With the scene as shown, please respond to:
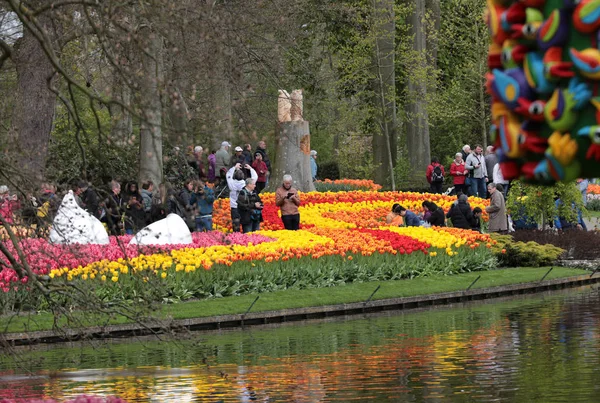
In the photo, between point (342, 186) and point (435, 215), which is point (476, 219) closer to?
point (435, 215)

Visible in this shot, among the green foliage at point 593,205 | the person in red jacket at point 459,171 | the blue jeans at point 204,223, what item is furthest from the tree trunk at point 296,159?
the green foliage at point 593,205

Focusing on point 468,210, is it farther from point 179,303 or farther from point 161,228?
point 179,303

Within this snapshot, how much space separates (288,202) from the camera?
91.1 ft

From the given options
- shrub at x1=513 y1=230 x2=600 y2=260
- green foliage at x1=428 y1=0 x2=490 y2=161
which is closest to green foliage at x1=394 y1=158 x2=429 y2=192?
green foliage at x1=428 y1=0 x2=490 y2=161

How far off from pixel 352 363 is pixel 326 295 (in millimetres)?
6175

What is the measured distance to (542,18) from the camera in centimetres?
403

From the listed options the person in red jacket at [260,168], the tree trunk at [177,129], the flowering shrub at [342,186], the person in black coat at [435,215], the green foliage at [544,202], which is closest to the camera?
the tree trunk at [177,129]

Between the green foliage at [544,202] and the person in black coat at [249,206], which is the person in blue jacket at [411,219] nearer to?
the green foliage at [544,202]

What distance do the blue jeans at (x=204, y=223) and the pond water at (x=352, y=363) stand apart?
26.6ft

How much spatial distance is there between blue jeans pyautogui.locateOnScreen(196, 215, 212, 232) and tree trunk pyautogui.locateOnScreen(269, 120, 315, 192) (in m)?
8.99

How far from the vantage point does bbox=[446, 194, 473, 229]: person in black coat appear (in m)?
28.8

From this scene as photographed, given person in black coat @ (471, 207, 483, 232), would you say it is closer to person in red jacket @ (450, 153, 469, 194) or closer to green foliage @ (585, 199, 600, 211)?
person in red jacket @ (450, 153, 469, 194)

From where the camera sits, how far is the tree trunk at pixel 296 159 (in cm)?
3631

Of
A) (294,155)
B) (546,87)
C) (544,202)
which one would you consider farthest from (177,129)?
(294,155)
